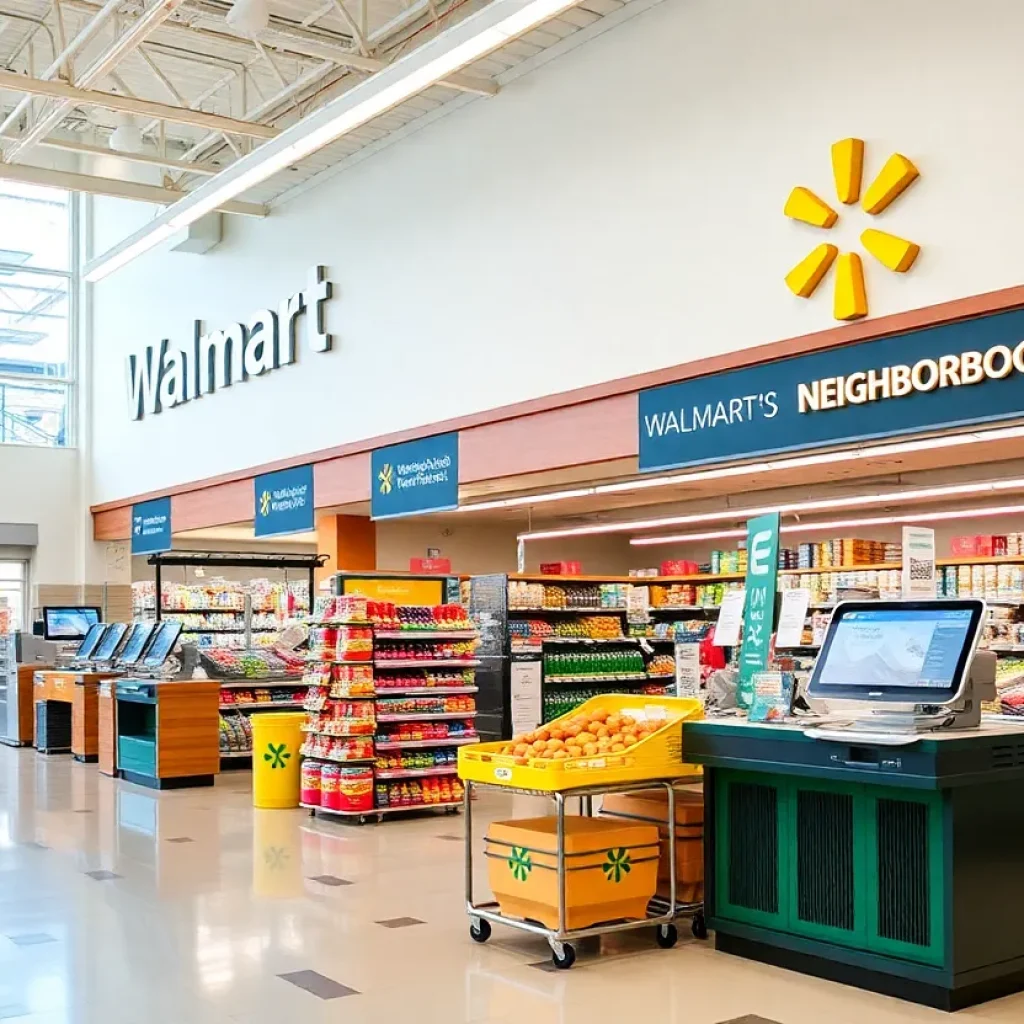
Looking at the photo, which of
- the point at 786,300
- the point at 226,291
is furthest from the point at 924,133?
the point at 226,291

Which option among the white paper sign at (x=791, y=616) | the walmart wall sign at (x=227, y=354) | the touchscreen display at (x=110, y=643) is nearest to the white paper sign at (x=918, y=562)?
the white paper sign at (x=791, y=616)

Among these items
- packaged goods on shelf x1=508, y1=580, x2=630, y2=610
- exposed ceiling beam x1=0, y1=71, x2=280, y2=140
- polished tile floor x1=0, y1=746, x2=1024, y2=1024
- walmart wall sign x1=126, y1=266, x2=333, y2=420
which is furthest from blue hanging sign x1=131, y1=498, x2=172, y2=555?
polished tile floor x1=0, y1=746, x2=1024, y2=1024

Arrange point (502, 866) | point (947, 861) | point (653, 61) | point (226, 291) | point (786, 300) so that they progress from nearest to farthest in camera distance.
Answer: point (947, 861) → point (502, 866) → point (786, 300) → point (653, 61) → point (226, 291)

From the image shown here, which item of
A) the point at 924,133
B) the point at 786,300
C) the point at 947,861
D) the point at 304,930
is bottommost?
the point at 304,930

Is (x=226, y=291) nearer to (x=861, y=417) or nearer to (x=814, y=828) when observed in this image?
(x=861, y=417)

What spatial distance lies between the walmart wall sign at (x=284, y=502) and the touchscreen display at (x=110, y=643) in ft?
5.58

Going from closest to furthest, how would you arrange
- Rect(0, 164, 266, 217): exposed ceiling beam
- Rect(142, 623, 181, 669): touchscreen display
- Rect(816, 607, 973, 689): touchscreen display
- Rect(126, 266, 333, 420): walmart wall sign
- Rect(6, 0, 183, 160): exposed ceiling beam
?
Rect(816, 607, 973, 689): touchscreen display
Rect(6, 0, 183, 160): exposed ceiling beam
Rect(142, 623, 181, 669): touchscreen display
Rect(0, 164, 266, 217): exposed ceiling beam
Rect(126, 266, 333, 420): walmart wall sign

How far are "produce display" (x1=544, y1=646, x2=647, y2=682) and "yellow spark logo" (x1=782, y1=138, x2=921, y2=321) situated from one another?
6.63 m

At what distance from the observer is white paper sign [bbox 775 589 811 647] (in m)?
5.48

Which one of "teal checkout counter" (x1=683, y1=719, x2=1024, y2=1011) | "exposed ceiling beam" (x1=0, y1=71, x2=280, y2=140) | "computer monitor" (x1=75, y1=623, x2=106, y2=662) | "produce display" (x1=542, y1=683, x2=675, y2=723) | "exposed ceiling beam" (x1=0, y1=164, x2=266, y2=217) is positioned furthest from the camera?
"computer monitor" (x1=75, y1=623, x2=106, y2=662)

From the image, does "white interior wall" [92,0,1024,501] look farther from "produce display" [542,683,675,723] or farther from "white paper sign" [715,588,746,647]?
"produce display" [542,683,675,723]

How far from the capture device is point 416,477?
11.1 metres

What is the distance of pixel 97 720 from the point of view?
512 inches

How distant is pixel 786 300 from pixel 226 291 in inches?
341
